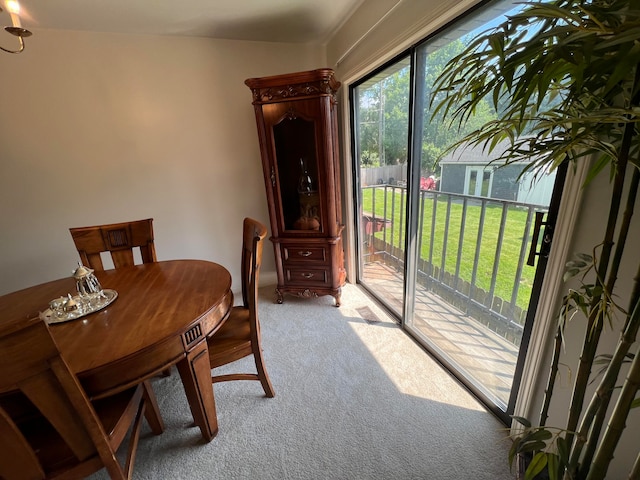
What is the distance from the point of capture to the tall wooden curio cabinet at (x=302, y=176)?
2.04 m

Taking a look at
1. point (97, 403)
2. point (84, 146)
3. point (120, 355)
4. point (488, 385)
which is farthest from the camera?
point (84, 146)

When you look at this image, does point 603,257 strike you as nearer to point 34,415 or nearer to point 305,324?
point 34,415

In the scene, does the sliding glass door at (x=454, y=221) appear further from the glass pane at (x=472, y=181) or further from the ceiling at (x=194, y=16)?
the ceiling at (x=194, y=16)

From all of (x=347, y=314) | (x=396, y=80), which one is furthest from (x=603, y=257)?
(x=347, y=314)

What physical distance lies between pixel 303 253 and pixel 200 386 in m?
1.38

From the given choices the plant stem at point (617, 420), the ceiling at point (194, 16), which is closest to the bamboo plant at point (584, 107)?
the plant stem at point (617, 420)

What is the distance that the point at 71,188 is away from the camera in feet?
7.35

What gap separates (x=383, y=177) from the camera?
7.75 ft

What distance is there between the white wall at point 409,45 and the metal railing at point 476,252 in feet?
0.96

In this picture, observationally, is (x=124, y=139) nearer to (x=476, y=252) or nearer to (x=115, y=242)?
(x=115, y=242)

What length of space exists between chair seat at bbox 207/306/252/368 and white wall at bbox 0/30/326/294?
55.5 inches

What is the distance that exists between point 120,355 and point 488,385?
1.82 meters

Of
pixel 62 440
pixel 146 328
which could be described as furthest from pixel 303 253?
pixel 62 440

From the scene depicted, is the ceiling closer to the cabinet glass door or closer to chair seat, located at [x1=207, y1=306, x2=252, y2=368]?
the cabinet glass door
